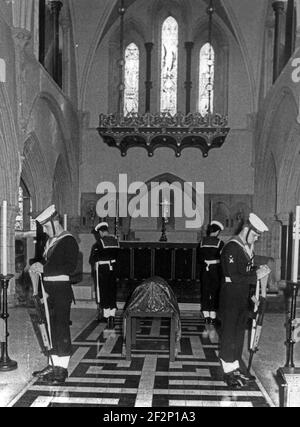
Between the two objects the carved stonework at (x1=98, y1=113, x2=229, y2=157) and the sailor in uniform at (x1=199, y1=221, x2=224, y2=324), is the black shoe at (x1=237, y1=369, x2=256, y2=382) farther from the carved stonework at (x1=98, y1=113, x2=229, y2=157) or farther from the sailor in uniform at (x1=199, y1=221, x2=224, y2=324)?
the carved stonework at (x1=98, y1=113, x2=229, y2=157)

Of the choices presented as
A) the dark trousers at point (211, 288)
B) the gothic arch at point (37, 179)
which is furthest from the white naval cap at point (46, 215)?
the gothic arch at point (37, 179)

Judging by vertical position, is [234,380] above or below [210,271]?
below

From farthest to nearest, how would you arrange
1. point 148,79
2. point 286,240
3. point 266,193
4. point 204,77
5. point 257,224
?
point 204,77
point 148,79
point 266,193
point 286,240
point 257,224

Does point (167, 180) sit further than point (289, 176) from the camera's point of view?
Yes

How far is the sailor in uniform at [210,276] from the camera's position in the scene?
30.4 feet

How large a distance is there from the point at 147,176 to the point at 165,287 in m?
10.7

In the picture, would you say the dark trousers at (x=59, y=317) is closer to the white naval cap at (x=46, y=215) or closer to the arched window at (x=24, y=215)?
the white naval cap at (x=46, y=215)

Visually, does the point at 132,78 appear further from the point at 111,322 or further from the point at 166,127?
the point at 111,322

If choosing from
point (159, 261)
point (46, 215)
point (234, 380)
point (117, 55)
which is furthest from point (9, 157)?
point (117, 55)

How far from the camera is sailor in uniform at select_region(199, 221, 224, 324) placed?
927 centimetres

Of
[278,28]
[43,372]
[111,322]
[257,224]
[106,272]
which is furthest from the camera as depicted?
[278,28]

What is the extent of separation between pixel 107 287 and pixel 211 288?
1.91 meters

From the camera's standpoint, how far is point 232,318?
5.66 m

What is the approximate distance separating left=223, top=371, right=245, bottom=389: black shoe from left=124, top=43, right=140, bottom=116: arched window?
13087 millimetres
